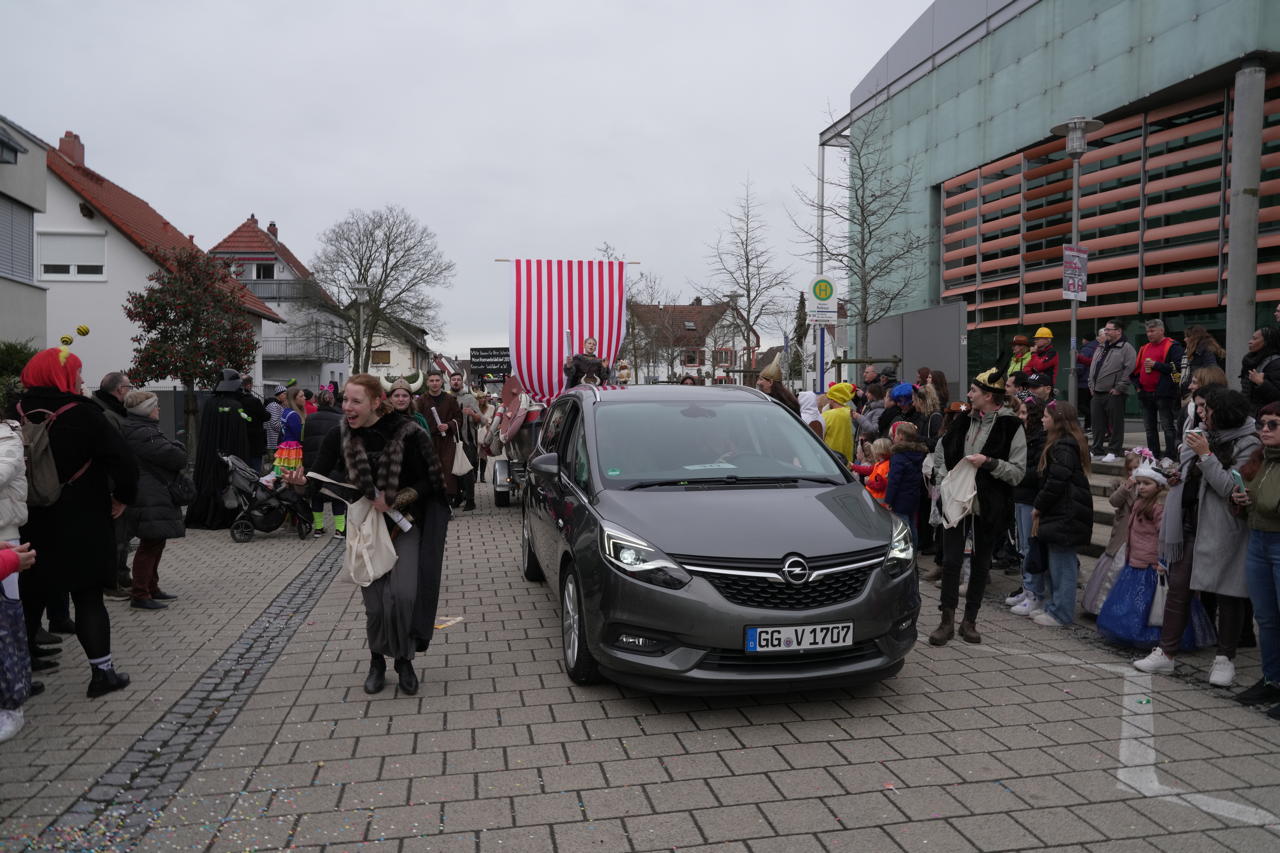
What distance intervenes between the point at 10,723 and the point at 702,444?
3.97 metres

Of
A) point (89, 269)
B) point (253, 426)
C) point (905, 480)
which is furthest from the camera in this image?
point (89, 269)

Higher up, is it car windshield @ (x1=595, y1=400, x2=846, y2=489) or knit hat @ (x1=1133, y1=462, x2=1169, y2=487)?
car windshield @ (x1=595, y1=400, x2=846, y2=489)

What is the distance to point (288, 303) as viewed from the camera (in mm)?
54500

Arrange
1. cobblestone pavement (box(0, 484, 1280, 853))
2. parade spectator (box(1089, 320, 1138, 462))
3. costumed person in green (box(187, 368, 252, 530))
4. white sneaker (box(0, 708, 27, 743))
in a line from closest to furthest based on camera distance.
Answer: cobblestone pavement (box(0, 484, 1280, 853)) → white sneaker (box(0, 708, 27, 743)) → parade spectator (box(1089, 320, 1138, 462)) → costumed person in green (box(187, 368, 252, 530))

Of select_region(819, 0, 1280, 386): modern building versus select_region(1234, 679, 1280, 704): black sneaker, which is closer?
select_region(1234, 679, 1280, 704): black sneaker

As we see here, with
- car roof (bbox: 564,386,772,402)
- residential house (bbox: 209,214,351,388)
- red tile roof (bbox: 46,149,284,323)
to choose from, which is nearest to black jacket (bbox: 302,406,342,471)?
car roof (bbox: 564,386,772,402)

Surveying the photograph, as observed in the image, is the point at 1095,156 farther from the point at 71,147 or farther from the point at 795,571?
the point at 71,147

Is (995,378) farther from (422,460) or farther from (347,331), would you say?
(347,331)

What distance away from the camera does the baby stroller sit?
11.2 metres

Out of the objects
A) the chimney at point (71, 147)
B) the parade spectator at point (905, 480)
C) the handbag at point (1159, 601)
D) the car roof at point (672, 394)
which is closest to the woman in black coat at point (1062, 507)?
the handbag at point (1159, 601)

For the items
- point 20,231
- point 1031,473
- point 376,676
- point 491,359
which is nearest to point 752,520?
point 376,676

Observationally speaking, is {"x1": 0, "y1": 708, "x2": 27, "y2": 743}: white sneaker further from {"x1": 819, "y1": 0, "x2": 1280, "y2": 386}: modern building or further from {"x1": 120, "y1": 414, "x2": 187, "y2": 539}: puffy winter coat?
{"x1": 819, "y1": 0, "x2": 1280, "y2": 386}: modern building

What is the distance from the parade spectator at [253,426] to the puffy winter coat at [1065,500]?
32.9 feet

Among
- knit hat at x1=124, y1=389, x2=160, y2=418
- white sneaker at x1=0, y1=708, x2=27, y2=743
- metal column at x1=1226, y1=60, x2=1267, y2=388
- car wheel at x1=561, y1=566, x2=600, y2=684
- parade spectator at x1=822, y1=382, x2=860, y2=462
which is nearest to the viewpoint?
white sneaker at x1=0, y1=708, x2=27, y2=743
